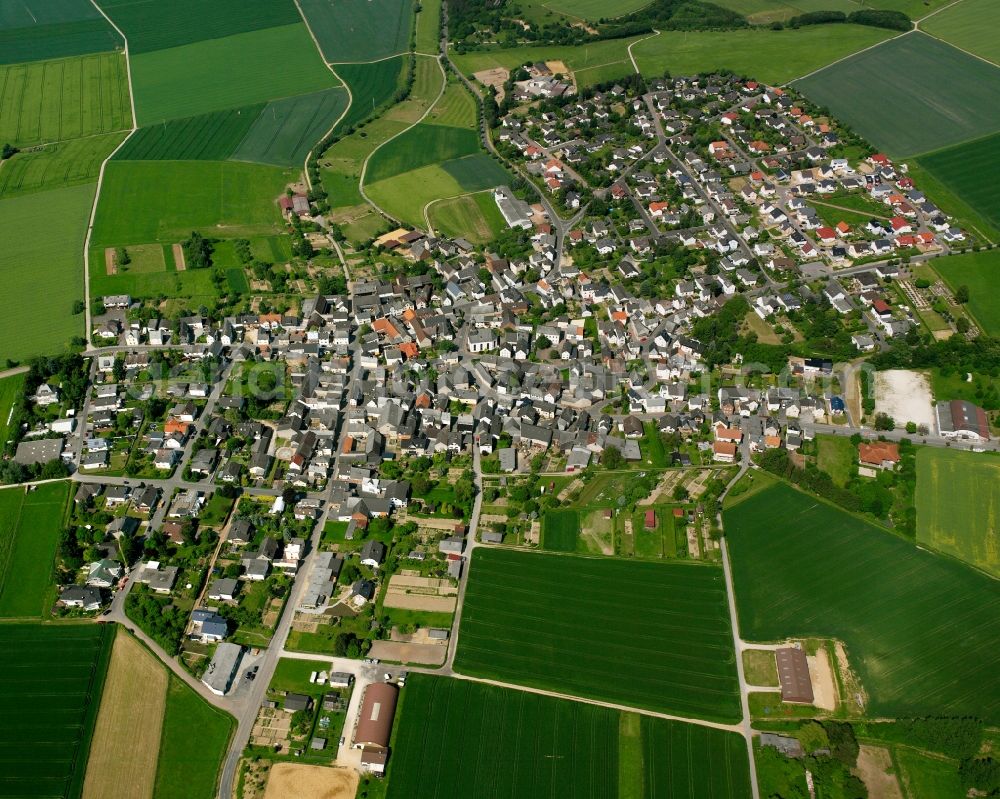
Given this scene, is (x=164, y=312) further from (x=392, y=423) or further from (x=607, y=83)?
(x=607, y=83)

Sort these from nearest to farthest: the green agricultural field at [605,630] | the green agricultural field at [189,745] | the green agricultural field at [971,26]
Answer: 1. the green agricultural field at [189,745]
2. the green agricultural field at [605,630]
3. the green agricultural field at [971,26]

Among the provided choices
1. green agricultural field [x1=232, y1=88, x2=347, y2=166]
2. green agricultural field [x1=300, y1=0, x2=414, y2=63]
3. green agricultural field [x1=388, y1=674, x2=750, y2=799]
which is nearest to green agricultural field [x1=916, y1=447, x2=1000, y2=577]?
green agricultural field [x1=388, y1=674, x2=750, y2=799]

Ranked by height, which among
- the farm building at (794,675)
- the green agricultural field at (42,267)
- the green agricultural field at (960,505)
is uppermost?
the green agricultural field at (42,267)

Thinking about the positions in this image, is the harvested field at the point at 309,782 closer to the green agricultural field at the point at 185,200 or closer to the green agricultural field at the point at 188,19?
the green agricultural field at the point at 185,200

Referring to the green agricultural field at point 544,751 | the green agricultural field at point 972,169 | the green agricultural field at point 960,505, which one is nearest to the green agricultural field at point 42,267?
the green agricultural field at point 544,751

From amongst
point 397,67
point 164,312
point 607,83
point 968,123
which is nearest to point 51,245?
point 164,312

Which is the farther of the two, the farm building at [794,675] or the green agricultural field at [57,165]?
the green agricultural field at [57,165]

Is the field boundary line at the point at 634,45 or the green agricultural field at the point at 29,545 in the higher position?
the field boundary line at the point at 634,45
